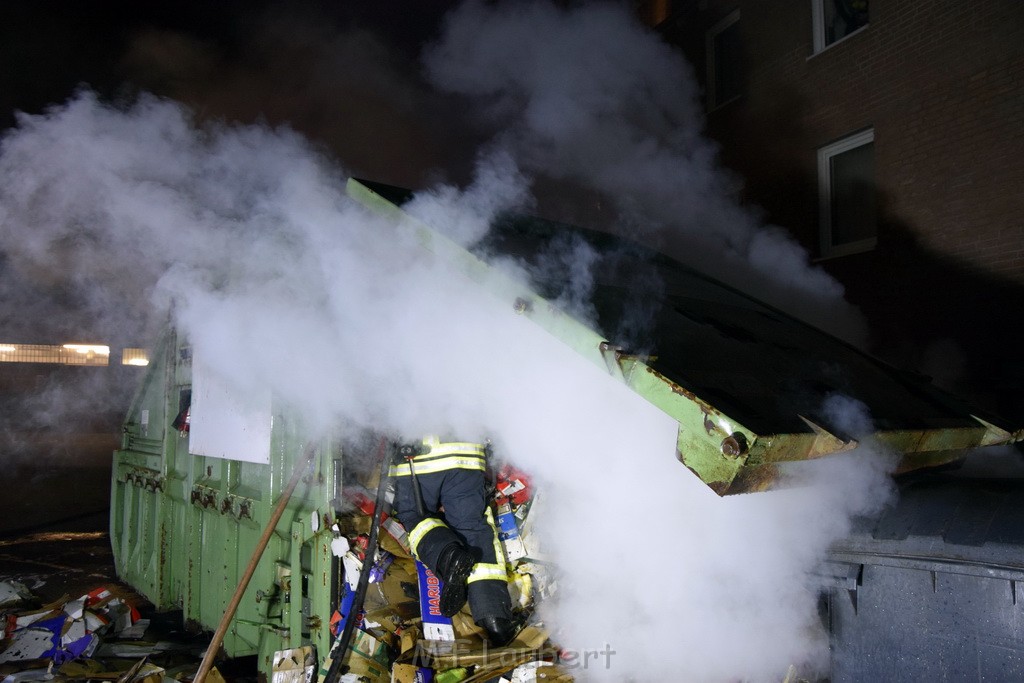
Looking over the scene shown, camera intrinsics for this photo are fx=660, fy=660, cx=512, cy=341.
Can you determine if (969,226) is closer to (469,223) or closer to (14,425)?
(469,223)

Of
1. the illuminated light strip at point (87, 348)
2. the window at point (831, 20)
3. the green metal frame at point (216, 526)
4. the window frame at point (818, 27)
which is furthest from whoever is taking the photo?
the illuminated light strip at point (87, 348)

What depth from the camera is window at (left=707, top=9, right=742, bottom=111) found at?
774 cm

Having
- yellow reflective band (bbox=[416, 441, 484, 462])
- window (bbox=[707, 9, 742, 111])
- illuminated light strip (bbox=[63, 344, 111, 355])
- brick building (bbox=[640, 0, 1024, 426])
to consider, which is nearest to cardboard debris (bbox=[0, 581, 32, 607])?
yellow reflective band (bbox=[416, 441, 484, 462])

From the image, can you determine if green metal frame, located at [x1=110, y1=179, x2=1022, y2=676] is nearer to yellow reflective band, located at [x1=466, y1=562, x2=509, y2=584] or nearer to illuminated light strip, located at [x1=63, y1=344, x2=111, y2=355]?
yellow reflective band, located at [x1=466, y1=562, x2=509, y2=584]

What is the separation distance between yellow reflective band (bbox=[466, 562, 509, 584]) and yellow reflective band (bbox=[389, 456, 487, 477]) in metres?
0.45

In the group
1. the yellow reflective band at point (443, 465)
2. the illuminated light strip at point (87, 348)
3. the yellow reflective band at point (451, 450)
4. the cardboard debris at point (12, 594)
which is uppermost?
the illuminated light strip at point (87, 348)

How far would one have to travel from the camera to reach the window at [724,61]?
→ 774 centimetres

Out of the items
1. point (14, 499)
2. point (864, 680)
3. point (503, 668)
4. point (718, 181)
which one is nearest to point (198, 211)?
point (503, 668)

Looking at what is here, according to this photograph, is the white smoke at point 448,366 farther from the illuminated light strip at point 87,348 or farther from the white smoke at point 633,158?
the illuminated light strip at point 87,348

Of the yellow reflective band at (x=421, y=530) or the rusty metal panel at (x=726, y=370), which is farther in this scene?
the yellow reflective band at (x=421, y=530)

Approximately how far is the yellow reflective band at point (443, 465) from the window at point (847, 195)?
199 inches

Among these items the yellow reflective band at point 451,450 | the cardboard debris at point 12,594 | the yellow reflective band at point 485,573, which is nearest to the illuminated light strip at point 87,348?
the cardboard debris at point 12,594

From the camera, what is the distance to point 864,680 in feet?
6.70

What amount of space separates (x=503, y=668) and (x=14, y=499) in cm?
1220
